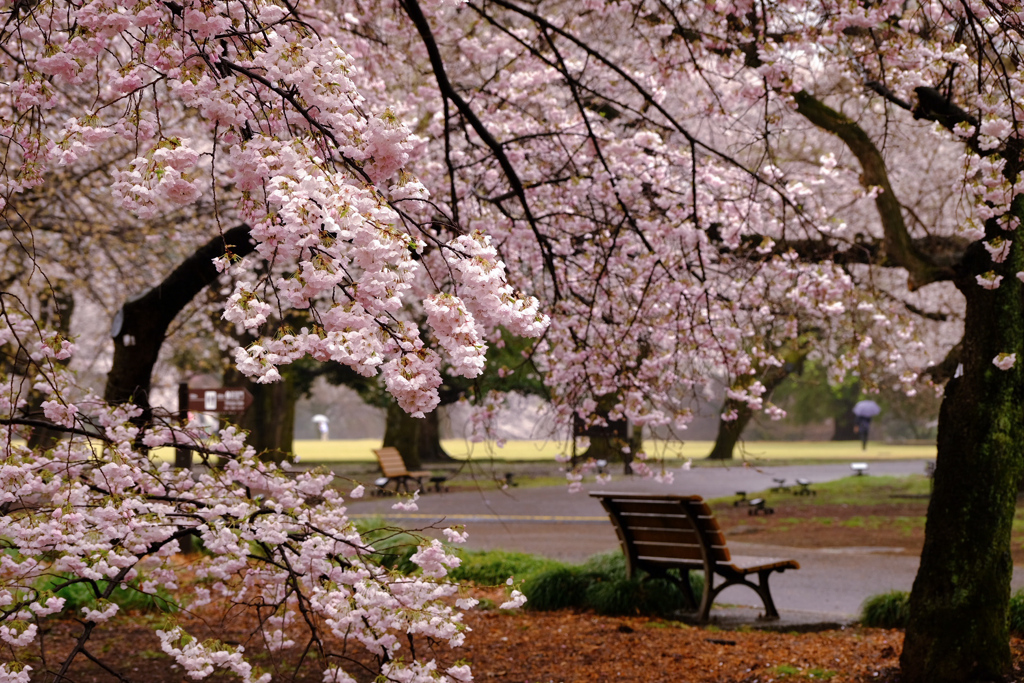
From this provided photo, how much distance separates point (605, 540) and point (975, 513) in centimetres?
751

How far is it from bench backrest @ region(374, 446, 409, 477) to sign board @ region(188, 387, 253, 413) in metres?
8.66

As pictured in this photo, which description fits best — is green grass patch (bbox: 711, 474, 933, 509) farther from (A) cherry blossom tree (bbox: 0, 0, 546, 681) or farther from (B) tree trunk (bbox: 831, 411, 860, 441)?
(B) tree trunk (bbox: 831, 411, 860, 441)

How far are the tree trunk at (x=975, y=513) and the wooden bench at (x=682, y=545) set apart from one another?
1.87 metres

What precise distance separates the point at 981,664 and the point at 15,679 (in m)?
4.49

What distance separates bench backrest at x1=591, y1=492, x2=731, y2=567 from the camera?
23.3 ft

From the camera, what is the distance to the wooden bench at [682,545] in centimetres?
713

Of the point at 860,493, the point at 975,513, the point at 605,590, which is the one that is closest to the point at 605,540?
the point at 605,590

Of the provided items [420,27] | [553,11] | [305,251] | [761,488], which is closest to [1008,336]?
[420,27]

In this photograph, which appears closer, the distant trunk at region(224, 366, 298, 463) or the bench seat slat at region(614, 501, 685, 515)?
the bench seat slat at region(614, 501, 685, 515)

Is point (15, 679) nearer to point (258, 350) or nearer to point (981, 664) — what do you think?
point (258, 350)

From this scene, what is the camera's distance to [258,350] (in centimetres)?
286

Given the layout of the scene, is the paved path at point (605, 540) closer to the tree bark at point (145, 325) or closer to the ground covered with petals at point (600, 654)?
the ground covered with petals at point (600, 654)

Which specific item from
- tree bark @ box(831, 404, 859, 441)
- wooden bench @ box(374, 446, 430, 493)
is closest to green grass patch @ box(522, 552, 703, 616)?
wooden bench @ box(374, 446, 430, 493)

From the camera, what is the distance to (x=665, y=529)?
24.3 ft
